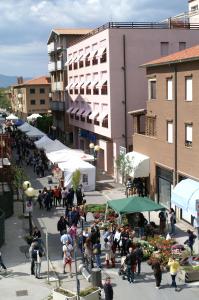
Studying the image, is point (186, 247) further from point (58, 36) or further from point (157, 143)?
point (58, 36)

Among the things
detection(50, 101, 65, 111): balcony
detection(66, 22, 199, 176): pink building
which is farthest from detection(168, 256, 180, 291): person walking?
detection(50, 101, 65, 111): balcony

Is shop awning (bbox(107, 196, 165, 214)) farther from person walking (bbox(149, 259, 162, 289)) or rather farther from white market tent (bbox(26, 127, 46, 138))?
white market tent (bbox(26, 127, 46, 138))

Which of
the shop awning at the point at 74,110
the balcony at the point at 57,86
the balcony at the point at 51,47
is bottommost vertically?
the shop awning at the point at 74,110

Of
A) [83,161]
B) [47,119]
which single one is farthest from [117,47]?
[47,119]

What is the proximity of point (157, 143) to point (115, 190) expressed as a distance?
8.28 meters

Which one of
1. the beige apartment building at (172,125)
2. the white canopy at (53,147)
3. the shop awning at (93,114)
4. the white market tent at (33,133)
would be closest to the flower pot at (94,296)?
the beige apartment building at (172,125)

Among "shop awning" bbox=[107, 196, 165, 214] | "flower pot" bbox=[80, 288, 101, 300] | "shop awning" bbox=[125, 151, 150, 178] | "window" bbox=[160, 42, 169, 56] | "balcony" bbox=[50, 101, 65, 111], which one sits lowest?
"flower pot" bbox=[80, 288, 101, 300]

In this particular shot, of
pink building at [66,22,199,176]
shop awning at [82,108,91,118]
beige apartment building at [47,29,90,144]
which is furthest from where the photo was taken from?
beige apartment building at [47,29,90,144]

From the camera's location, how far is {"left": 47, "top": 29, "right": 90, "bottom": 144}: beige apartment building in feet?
229

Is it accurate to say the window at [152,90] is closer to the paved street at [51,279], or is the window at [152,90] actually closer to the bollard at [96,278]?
the paved street at [51,279]

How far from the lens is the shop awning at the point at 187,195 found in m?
25.4

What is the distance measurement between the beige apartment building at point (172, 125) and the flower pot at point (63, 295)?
10996 mm

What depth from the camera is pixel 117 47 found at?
4269 cm

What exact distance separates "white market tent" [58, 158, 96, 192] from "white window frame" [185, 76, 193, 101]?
42.1ft
